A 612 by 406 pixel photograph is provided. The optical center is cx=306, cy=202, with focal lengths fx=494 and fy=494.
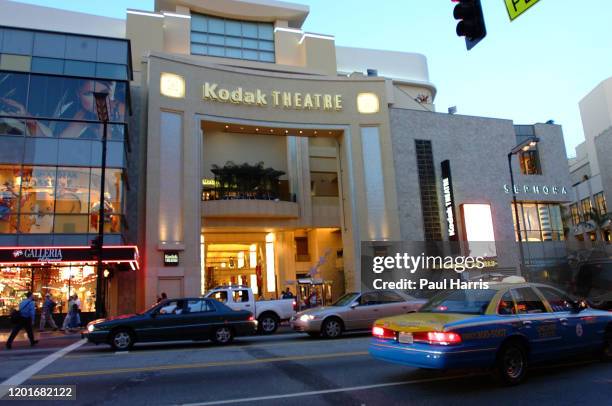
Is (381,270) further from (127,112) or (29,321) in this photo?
(29,321)

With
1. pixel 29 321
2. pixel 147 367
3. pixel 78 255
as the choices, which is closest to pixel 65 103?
pixel 78 255

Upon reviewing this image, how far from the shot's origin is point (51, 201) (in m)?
24.6

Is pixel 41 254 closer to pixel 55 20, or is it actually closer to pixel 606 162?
pixel 55 20

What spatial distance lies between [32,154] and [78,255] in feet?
18.4

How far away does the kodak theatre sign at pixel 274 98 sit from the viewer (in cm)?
3166

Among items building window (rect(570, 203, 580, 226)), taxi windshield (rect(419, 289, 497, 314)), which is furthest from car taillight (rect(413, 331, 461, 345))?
building window (rect(570, 203, 580, 226))

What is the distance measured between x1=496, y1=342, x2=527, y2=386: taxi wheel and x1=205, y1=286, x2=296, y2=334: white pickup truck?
1249cm

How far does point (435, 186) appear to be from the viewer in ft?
118

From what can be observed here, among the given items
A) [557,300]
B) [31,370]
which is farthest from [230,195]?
[557,300]

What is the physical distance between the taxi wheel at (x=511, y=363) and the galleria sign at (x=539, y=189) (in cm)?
3274

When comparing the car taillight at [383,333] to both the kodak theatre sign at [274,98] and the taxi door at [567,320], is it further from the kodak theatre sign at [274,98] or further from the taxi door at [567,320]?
the kodak theatre sign at [274,98]

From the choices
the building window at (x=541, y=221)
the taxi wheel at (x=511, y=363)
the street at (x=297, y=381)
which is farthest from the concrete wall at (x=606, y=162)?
the taxi wheel at (x=511, y=363)

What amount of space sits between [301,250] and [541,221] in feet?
62.9

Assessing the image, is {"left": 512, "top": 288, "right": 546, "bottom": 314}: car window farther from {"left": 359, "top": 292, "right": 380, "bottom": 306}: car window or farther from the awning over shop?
A: the awning over shop
